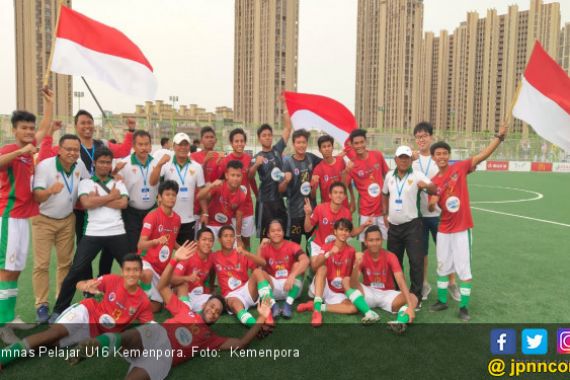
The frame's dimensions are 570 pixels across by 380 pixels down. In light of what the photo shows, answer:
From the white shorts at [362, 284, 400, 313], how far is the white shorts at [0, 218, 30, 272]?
3770 mm

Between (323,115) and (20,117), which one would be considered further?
(323,115)

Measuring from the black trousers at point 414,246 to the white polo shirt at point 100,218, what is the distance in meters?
3.33

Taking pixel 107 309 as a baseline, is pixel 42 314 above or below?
below

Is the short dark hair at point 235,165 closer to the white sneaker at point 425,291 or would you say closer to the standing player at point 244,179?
the standing player at point 244,179

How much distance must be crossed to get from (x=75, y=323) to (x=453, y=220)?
4.21m

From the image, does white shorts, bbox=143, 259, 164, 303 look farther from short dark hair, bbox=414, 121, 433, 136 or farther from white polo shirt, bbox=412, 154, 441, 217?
short dark hair, bbox=414, 121, 433, 136

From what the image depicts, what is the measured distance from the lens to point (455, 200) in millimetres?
5070

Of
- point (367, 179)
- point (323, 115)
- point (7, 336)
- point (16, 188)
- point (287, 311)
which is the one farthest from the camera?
point (323, 115)

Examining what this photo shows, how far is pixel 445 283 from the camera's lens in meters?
5.18

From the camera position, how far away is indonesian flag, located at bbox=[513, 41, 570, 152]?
5.15 m

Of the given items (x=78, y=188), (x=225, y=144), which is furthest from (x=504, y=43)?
(x=78, y=188)

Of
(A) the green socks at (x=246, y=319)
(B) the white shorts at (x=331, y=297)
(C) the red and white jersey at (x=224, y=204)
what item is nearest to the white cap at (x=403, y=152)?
(B) the white shorts at (x=331, y=297)

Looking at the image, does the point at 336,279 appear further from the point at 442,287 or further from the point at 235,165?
the point at 235,165

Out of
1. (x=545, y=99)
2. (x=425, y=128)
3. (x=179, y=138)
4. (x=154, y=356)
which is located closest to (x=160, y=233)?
(x=179, y=138)
